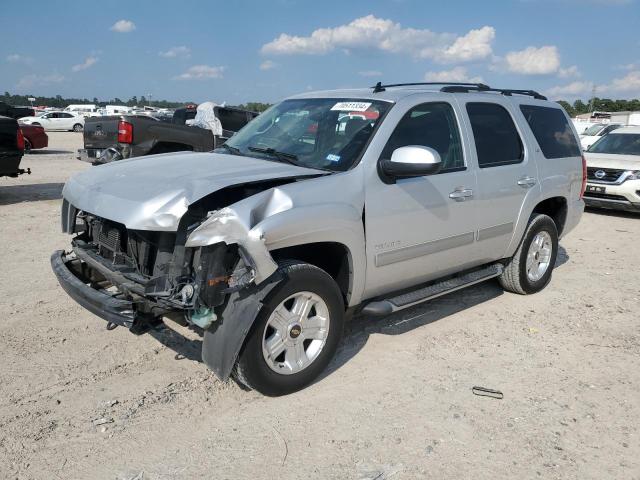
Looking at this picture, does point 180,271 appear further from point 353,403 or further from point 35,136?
point 35,136

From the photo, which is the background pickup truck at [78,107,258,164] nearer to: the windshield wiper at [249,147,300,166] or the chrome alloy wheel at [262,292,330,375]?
the windshield wiper at [249,147,300,166]

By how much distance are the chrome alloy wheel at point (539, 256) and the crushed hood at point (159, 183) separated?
2990 mm

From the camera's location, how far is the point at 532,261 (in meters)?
5.79

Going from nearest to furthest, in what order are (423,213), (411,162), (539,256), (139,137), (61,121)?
(411,162) → (423,213) → (539,256) → (139,137) → (61,121)

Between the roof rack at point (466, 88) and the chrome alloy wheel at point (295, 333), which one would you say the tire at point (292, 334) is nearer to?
the chrome alloy wheel at point (295, 333)

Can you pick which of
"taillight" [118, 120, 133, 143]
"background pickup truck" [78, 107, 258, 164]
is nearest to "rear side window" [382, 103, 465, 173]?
"background pickup truck" [78, 107, 258, 164]

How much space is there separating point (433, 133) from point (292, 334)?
6.66 ft

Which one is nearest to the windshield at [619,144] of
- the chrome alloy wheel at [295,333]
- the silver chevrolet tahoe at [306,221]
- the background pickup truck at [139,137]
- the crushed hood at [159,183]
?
the silver chevrolet tahoe at [306,221]

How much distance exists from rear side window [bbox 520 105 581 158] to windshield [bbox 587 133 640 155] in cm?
668

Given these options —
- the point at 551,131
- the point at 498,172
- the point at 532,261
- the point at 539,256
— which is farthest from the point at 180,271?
the point at 551,131

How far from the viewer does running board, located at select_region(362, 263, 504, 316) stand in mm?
3994

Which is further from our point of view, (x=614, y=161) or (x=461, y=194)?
(x=614, y=161)

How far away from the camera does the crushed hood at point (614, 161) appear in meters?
10.5

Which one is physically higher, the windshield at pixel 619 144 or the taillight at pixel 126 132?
the windshield at pixel 619 144
